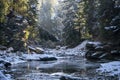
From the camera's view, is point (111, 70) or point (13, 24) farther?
point (13, 24)

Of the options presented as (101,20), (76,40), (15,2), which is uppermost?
(15,2)

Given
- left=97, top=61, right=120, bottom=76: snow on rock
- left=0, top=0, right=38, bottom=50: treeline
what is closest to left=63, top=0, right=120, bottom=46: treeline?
left=97, top=61, right=120, bottom=76: snow on rock

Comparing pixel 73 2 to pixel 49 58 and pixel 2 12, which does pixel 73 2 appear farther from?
pixel 49 58

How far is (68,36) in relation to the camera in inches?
3376

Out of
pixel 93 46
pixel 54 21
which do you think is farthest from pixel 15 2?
pixel 54 21

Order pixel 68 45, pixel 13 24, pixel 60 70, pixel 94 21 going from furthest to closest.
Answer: pixel 68 45 < pixel 94 21 < pixel 13 24 < pixel 60 70

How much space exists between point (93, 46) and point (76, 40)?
38.4m

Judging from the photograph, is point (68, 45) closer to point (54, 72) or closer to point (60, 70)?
point (60, 70)

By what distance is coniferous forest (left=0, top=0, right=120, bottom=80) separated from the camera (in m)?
25.6

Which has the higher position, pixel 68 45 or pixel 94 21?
pixel 94 21

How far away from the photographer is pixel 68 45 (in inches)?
3292

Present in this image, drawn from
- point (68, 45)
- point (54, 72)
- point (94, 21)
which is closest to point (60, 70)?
point (54, 72)

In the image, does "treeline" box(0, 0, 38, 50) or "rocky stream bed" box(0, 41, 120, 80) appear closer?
"rocky stream bed" box(0, 41, 120, 80)

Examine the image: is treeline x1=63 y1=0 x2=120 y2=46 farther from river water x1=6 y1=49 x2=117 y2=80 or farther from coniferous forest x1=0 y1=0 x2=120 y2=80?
river water x1=6 y1=49 x2=117 y2=80
